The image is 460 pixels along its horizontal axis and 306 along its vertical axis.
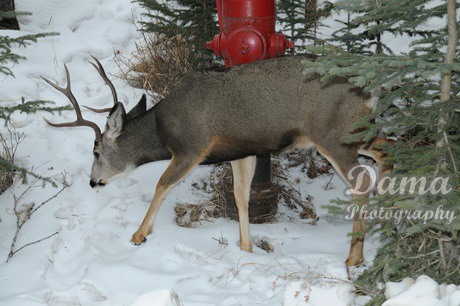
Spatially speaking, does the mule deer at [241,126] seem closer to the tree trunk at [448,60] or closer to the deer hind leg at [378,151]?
the deer hind leg at [378,151]

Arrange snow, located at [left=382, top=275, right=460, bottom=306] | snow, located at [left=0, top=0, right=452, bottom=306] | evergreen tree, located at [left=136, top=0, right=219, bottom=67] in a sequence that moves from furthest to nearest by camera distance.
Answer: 1. evergreen tree, located at [left=136, top=0, right=219, bottom=67]
2. snow, located at [left=0, top=0, right=452, bottom=306]
3. snow, located at [left=382, top=275, right=460, bottom=306]

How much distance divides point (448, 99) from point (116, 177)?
3688 mm

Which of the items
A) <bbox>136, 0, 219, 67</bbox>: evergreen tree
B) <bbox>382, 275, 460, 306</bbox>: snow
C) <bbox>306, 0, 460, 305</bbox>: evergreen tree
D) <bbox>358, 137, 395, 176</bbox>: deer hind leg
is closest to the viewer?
<bbox>382, 275, 460, 306</bbox>: snow

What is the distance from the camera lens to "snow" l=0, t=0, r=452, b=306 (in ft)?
15.0

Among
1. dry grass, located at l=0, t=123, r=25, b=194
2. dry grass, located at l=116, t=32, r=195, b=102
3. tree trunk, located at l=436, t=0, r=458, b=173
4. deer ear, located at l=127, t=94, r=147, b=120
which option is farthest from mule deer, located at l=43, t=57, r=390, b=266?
dry grass, located at l=116, t=32, r=195, b=102

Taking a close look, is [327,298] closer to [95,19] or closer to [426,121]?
[426,121]

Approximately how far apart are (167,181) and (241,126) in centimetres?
95

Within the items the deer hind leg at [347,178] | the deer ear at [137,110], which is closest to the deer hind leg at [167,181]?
the deer ear at [137,110]

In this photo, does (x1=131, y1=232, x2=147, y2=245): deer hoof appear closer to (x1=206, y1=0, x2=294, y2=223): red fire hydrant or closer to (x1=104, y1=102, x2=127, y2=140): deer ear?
(x1=104, y1=102, x2=127, y2=140): deer ear

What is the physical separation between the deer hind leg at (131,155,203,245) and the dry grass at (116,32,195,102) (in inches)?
81.0

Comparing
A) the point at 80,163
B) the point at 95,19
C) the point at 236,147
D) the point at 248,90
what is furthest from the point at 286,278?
the point at 95,19

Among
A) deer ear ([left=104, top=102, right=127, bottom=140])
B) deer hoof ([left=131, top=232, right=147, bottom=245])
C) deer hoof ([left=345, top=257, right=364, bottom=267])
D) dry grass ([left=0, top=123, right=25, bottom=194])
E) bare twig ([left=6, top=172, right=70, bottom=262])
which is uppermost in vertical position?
deer ear ([left=104, top=102, right=127, bottom=140])

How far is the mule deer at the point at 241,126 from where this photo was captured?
16.0ft

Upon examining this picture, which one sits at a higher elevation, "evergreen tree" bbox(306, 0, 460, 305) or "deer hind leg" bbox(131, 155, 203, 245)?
"evergreen tree" bbox(306, 0, 460, 305)
